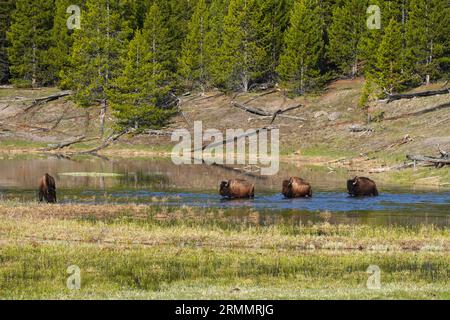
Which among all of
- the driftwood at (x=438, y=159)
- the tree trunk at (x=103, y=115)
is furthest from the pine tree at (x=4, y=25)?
the driftwood at (x=438, y=159)

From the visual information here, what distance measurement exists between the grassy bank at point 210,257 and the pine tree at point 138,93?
47563 millimetres

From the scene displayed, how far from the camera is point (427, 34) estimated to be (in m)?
75.6

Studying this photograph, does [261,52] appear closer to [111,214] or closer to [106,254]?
[111,214]

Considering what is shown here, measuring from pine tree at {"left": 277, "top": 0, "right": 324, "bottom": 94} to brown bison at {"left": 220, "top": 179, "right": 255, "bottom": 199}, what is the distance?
146ft

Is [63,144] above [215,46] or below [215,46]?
below

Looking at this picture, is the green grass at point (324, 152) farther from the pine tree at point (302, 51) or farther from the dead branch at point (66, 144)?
the dead branch at point (66, 144)

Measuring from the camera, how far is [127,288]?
17.8 m

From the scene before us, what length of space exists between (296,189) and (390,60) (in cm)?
3827

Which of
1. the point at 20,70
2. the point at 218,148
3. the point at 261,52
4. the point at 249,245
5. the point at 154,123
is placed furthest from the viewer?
the point at 20,70

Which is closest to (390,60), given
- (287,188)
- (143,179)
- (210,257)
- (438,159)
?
(438,159)

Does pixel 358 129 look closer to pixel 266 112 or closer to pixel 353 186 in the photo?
pixel 266 112

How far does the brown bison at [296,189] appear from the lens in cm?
3831

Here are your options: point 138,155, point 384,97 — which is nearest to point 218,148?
point 138,155
